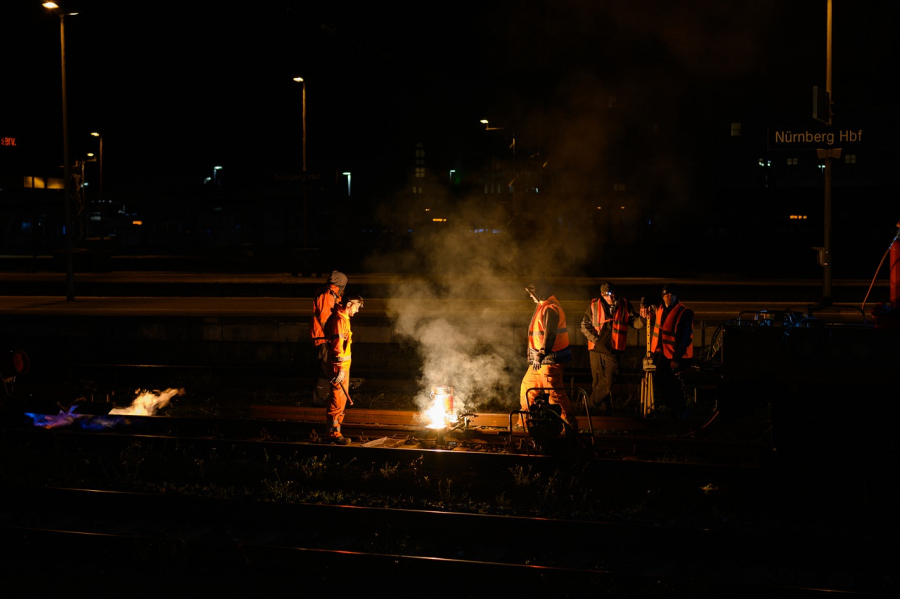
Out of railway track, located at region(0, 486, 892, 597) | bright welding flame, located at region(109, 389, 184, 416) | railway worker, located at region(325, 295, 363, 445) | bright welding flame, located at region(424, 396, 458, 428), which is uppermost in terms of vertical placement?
railway worker, located at region(325, 295, 363, 445)

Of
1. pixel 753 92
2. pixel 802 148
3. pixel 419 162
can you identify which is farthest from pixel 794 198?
pixel 802 148

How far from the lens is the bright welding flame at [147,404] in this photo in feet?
35.4

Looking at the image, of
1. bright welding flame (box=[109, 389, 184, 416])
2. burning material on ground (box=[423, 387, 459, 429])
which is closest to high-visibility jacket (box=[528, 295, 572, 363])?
burning material on ground (box=[423, 387, 459, 429])

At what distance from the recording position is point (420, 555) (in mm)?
5605

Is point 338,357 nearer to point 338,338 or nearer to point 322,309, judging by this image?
point 338,338

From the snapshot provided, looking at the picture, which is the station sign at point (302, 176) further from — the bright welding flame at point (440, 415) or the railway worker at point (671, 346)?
the bright welding flame at point (440, 415)

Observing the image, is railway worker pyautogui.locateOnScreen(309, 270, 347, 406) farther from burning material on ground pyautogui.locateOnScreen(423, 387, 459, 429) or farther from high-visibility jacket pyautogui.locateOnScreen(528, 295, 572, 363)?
high-visibility jacket pyautogui.locateOnScreen(528, 295, 572, 363)

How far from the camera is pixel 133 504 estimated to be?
6523 mm

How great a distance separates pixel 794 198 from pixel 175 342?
35.6m

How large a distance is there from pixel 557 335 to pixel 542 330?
0.22 m

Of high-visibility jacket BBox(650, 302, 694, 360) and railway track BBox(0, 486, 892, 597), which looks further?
high-visibility jacket BBox(650, 302, 694, 360)

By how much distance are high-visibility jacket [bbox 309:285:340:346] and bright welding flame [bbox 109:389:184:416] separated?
148 inches

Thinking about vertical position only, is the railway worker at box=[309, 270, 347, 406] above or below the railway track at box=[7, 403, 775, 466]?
above

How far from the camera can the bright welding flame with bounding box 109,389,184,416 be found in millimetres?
10789
